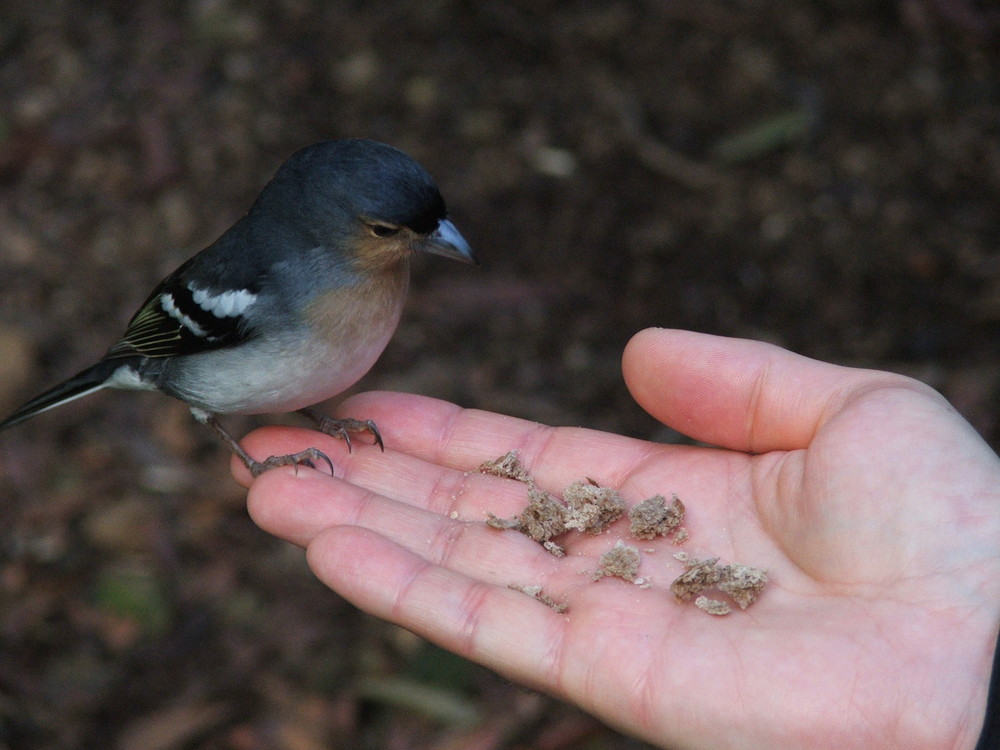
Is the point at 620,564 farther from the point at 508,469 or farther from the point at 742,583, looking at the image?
the point at 508,469

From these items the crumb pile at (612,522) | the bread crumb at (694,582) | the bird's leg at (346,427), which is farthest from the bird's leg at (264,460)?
the bread crumb at (694,582)

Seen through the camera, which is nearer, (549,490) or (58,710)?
(549,490)

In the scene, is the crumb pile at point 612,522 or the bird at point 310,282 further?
the bird at point 310,282

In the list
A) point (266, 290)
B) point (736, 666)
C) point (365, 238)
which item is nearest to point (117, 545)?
point (266, 290)

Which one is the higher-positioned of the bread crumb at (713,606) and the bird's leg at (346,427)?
the bird's leg at (346,427)

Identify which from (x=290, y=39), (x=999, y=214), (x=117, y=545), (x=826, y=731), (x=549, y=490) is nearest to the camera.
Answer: (x=826, y=731)

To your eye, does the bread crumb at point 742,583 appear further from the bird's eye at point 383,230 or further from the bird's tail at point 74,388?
the bird's tail at point 74,388

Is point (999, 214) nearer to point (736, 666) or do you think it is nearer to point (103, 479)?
point (736, 666)
